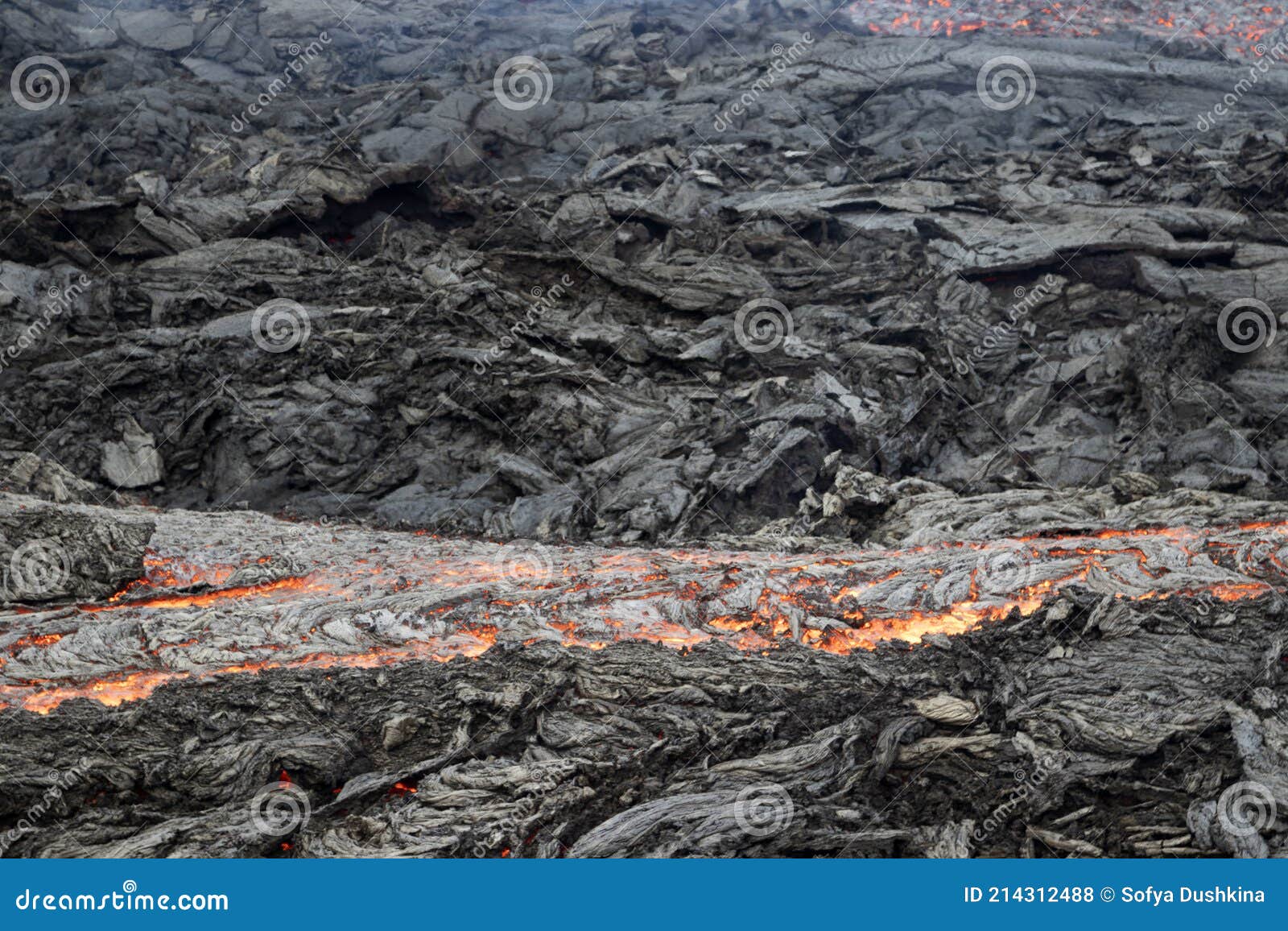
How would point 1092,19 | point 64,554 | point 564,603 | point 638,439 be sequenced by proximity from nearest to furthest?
1. point 564,603
2. point 64,554
3. point 638,439
4. point 1092,19

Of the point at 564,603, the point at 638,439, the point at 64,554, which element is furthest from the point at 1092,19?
the point at 64,554

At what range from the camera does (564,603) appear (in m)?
14.1

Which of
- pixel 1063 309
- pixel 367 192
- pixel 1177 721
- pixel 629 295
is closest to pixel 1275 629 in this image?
pixel 1177 721

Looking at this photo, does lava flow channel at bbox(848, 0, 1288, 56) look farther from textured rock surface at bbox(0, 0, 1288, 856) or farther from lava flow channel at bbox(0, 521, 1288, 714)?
lava flow channel at bbox(0, 521, 1288, 714)

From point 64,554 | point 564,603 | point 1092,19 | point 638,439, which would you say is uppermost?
point 1092,19

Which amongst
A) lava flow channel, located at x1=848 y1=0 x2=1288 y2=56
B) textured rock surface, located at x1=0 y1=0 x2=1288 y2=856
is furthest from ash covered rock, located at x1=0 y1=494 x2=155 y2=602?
lava flow channel, located at x1=848 y1=0 x2=1288 y2=56

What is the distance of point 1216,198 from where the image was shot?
28.9 m

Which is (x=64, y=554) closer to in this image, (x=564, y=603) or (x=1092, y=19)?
(x=564, y=603)

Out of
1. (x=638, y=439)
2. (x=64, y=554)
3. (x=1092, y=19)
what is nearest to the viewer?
(x=64, y=554)

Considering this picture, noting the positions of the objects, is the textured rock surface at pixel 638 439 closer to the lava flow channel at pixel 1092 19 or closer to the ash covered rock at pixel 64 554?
the ash covered rock at pixel 64 554

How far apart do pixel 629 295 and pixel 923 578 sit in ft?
46.3

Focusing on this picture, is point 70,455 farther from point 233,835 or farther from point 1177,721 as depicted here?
point 1177,721

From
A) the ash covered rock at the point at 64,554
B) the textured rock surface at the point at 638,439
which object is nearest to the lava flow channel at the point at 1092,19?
the textured rock surface at the point at 638,439

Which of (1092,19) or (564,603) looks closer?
(564,603)
